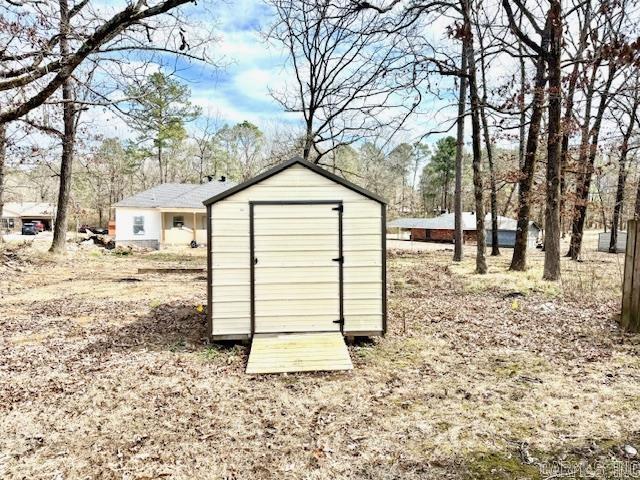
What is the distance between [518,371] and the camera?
17.4 feet

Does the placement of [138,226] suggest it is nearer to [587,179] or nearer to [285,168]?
[285,168]

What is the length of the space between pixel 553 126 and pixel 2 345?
1313cm

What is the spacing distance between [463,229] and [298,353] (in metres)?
35.3

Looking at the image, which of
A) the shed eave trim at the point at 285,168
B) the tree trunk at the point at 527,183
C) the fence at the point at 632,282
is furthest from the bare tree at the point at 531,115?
the shed eave trim at the point at 285,168

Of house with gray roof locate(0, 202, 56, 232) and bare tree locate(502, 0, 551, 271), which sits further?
house with gray roof locate(0, 202, 56, 232)

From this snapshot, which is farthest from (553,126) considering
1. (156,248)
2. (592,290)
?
(156,248)

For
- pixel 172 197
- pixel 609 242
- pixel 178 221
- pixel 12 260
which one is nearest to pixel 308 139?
pixel 12 260

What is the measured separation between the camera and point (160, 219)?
27.4 meters

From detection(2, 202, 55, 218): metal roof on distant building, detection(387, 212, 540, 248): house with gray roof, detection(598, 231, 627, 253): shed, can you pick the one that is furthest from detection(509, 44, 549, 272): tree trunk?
detection(2, 202, 55, 218): metal roof on distant building

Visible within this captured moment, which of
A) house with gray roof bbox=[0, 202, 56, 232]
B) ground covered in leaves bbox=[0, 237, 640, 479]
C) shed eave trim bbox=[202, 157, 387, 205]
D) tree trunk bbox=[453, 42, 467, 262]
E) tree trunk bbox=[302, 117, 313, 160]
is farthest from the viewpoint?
house with gray roof bbox=[0, 202, 56, 232]

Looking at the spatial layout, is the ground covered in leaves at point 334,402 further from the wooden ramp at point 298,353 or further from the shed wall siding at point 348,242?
the shed wall siding at point 348,242

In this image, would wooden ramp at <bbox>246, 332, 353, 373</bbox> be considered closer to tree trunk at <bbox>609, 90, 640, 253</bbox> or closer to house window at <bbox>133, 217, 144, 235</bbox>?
tree trunk at <bbox>609, 90, 640, 253</bbox>

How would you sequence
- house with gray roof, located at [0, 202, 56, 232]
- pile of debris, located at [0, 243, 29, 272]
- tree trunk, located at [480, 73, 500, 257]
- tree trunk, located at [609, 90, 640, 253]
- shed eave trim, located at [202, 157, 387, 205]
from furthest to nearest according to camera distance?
1. house with gray roof, located at [0, 202, 56, 232]
2. tree trunk, located at [609, 90, 640, 253]
3. tree trunk, located at [480, 73, 500, 257]
4. pile of debris, located at [0, 243, 29, 272]
5. shed eave trim, located at [202, 157, 387, 205]

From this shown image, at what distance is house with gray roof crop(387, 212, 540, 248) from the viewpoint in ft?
115
